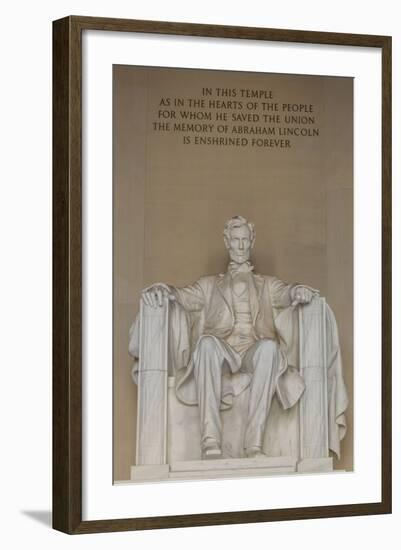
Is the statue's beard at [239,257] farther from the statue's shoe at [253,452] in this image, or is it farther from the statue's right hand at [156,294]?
the statue's shoe at [253,452]

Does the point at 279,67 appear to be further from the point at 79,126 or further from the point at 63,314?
the point at 63,314

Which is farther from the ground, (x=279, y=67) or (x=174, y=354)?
(x=279, y=67)

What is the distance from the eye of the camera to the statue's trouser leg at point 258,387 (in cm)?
888

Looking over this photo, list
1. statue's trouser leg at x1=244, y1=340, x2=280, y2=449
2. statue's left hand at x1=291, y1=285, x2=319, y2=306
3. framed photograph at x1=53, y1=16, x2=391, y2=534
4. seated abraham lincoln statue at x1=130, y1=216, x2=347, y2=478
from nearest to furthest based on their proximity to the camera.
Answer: framed photograph at x1=53, y1=16, x2=391, y2=534, seated abraham lincoln statue at x1=130, y1=216, x2=347, y2=478, statue's trouser leg at x1=244, y1=340, x2=280, y2=449, statue's left hand at x1=291, y1=285, x2=319, y2=306

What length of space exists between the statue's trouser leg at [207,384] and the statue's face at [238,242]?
0.45m

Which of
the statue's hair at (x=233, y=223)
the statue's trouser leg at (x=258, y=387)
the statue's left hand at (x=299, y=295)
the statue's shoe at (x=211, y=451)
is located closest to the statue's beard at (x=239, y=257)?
the statue's hair at (x=233, y=223)

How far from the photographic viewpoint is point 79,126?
8398 millimetres

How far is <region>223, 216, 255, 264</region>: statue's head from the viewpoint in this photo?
8.89 metres

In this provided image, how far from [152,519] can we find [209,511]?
32cm

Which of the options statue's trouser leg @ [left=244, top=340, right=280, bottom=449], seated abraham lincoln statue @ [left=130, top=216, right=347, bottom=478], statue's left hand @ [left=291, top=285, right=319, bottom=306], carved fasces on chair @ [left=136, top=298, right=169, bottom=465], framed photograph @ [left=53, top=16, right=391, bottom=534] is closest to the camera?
framed photograph @ [left=53, top=16, right=391, bottom=534]

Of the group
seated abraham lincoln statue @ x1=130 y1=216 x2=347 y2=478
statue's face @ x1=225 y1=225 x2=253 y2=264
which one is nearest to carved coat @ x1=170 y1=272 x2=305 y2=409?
seated abraham lincoln statue @ x1=130 y1=216 x2=347 y2=478

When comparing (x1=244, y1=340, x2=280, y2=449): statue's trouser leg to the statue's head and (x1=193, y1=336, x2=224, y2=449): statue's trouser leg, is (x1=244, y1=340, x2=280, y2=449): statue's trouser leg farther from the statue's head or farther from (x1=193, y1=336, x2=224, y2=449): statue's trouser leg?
the statue's head
